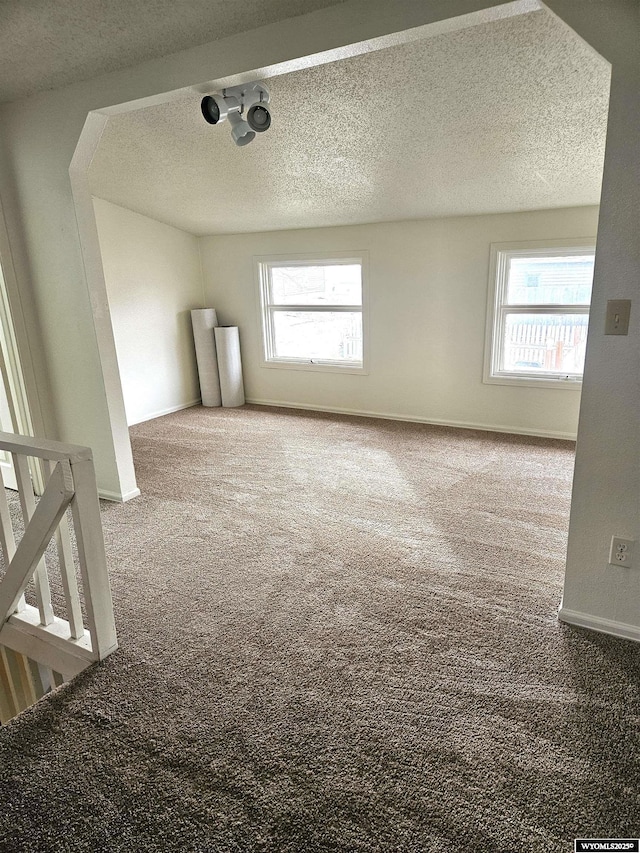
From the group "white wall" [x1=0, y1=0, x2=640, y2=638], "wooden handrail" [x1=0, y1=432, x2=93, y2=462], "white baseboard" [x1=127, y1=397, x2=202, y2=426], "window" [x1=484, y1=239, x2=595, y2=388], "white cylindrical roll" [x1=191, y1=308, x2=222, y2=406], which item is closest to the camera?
"white wall" [x1=0, y1=0, x2=640, y2=638]

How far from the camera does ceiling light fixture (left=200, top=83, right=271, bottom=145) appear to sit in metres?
2.34

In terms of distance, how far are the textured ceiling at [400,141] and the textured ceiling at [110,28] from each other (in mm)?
402

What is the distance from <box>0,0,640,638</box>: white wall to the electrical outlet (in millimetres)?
31

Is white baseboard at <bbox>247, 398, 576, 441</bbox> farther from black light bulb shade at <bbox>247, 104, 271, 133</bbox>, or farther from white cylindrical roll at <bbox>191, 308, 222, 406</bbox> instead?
black light bulb shade at <bbox>247, 104, 271, 133</bbox>

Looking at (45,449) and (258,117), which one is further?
(258,117)

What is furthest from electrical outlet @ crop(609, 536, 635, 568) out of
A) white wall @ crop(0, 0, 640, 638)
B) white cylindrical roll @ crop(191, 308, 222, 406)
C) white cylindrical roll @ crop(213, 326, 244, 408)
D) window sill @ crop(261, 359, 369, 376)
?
white cylindrical roll @ crop(191, 308, 222, 406)

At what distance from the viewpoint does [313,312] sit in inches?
216

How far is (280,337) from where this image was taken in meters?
5.80

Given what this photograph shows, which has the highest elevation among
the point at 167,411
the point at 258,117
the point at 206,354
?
the point at 258,117

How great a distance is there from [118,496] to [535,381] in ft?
11.5

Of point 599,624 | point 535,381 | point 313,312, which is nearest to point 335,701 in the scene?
point 599,624

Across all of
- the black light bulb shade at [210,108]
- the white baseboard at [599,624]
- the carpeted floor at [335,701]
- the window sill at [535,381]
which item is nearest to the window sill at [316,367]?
the window sill at [535,381]

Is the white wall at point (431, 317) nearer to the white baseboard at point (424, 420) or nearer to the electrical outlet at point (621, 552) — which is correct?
the white baseboard at point (424, 420)

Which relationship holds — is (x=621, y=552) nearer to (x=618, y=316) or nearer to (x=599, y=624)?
(x=599, y=624)
